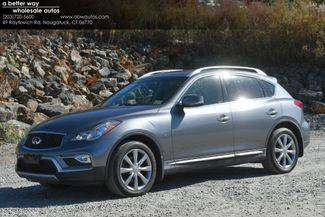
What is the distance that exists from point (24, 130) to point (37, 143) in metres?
8.34

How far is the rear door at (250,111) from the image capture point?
391 inches

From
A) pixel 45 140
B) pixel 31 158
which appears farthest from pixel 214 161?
pixel 31 158

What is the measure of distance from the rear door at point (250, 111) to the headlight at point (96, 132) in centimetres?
217

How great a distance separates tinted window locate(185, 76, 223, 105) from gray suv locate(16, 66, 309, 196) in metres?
0.02

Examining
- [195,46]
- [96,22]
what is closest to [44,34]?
[96,22]

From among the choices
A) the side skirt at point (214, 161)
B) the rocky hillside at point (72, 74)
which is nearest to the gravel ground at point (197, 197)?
the side skirt at point (214, 161)

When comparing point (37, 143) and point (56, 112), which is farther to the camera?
point (56, 112)

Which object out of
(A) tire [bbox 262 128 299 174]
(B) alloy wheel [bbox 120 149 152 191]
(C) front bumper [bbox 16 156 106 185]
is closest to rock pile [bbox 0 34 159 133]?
(A) tire [bbox 262 128 299 174]

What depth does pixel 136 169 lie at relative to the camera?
8648 mm

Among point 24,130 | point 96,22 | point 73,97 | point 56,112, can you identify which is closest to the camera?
point 24,130

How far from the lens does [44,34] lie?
2473 centimetres

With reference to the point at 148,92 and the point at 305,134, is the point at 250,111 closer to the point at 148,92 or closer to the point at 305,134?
the point at 305,134

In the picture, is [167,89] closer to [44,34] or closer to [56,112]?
[56,112]

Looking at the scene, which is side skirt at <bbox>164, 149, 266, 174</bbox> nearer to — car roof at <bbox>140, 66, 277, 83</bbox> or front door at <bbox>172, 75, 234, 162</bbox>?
front door at <bbox>172, 75, 234, 162</bbox>
